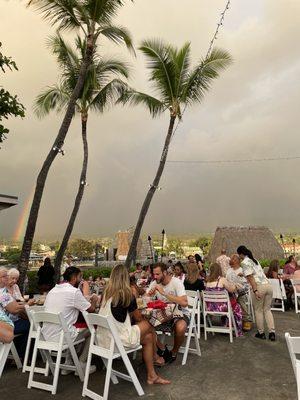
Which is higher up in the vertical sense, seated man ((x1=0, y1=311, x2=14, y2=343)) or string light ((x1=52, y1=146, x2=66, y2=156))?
string light ((x1=52, y1=146, x2=66, y2=156))

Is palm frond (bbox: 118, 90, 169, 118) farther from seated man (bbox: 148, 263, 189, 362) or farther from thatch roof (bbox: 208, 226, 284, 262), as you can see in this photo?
thatch roof (bbox: 208, 226, 284, 262)

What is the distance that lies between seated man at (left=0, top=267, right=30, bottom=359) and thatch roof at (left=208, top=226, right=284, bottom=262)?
2614 centimetres

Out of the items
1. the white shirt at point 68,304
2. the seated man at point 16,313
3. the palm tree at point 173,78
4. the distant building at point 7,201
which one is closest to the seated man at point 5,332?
the white shirt at point 68,304

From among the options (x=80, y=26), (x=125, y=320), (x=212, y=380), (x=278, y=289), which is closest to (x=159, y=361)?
(x=212, y=380)

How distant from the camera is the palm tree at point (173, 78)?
13711 millimetres

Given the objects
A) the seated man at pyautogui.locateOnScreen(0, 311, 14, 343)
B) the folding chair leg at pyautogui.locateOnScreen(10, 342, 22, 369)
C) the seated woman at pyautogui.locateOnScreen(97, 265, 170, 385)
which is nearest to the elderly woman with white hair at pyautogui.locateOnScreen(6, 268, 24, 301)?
the folding chair leg at pyautogui.locateOnScreen(10, 342, 22, 369)

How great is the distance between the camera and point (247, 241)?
1235 inches

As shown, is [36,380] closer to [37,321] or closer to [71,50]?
[37,321]

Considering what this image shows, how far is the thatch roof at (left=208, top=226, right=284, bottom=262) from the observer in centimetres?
3034

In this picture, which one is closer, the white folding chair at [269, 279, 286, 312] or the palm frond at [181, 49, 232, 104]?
the white folding chair at [269, 279, 286, 312]

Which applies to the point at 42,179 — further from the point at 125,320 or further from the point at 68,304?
the point at 125,320

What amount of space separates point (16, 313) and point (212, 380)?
2682 mm

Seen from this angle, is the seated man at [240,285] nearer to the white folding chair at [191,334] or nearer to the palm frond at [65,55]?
the white folding chair at [191,334]

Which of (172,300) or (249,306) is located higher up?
(172,300)
